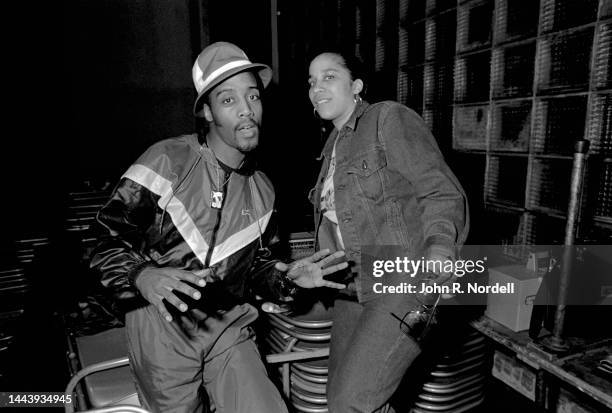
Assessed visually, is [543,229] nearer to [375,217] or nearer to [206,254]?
[375,217]

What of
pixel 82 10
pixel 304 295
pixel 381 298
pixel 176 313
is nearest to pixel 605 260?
pixel 381 298

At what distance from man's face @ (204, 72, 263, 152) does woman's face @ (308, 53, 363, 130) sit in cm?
34

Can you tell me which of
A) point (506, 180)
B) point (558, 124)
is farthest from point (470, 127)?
point (558, 124)

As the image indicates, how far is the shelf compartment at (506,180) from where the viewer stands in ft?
8.54

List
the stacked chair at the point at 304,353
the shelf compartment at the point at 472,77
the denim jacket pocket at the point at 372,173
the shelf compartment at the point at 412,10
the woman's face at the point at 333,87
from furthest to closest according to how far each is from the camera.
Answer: the shelf compartment at the point at 412,10, the shelf compartment at the point at 472,77, the stacked chair at the point at 304,353, the woman's face at the point at 333,87, the denim jacket pocket at the point at 372,173

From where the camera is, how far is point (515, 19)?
8.27ft

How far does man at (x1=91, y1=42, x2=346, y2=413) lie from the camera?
72.9 inches

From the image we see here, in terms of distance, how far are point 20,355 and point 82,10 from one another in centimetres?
380

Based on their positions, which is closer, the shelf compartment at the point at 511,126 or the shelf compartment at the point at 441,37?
the shelf compartment at the point at 511,126

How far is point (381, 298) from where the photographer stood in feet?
6.24

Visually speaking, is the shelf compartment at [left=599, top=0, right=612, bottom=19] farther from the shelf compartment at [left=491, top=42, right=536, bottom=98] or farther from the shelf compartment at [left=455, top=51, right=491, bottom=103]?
the shelf compartment at [left=455, top=51, right=491, bottom=103]

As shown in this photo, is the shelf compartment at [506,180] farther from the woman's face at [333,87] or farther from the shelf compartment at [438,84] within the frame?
the woman's face at [333,87]

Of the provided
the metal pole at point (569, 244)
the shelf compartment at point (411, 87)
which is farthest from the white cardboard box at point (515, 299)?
the shelf compartment at point (411, 87)

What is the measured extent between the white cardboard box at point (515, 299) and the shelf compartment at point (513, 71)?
3.61 feet
